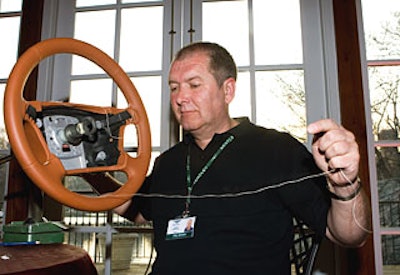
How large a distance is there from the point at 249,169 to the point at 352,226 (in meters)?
0.32

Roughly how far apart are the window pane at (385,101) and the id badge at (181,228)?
1074 millimetres

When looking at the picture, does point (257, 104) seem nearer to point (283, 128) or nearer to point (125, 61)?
point (283, 128)

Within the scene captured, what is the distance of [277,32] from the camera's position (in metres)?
1.91

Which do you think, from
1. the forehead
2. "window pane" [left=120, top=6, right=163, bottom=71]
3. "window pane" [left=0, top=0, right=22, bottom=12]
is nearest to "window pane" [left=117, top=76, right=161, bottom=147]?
"window pane" [left=120, top=6, right=163, bottom=71]

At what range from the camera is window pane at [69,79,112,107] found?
199cm

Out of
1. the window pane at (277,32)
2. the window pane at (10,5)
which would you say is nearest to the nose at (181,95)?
the window pane at (277,32)

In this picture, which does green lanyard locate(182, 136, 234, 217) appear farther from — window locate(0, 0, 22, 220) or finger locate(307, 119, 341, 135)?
window locate(0, 0, 22, 220)

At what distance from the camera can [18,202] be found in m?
1.88

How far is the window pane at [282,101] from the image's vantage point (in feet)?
5.91

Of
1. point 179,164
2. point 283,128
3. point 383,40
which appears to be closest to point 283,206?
Result: point 179,164

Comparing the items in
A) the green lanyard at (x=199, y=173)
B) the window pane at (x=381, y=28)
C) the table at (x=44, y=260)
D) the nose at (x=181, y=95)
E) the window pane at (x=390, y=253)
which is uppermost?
the window pane at (x=381, y=28)

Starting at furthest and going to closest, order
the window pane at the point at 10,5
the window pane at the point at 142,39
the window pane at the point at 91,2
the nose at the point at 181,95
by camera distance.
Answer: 1. the window pane at the point at 10,5
2. the window pane at the point at 91,2
3. the window pane at the point at 142,39
4. the nose at the point at 181,95

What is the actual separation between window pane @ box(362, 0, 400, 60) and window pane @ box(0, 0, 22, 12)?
6.20 feet

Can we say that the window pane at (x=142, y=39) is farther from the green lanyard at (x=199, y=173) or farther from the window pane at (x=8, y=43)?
the green lanyard at (x=199, y=173)
